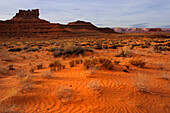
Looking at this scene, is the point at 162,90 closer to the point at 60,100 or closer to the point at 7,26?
the point at 60,100

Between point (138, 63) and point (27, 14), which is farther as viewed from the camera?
point (27, 14)

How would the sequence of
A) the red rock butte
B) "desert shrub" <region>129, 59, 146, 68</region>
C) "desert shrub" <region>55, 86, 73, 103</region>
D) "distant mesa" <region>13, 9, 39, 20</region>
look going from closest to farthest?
"desert shrub" <region>55, 86, 73, 103</region> < "desert shrub" <region>129, 59, 146, 68</region> < the red rock butte < "distant mesa" <region>13, 9, 39, 20</region>

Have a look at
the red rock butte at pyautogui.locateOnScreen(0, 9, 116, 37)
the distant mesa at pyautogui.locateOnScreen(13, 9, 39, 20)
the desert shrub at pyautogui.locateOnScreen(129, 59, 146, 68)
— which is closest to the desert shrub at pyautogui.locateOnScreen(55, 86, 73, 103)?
the desert shrub at pyautogui.locateOnScreen(129, 59, 146, 68)

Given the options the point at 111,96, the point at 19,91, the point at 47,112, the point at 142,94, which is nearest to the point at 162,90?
the point at 142,94

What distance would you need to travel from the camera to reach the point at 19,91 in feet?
14.6

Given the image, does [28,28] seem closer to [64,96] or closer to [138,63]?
[138,63]

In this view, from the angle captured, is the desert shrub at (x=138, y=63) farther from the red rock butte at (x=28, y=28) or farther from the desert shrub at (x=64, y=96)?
the red rock butte at (x=28, y=28)

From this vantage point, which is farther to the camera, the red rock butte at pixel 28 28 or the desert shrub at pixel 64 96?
the red rock butte at pixel 28 28

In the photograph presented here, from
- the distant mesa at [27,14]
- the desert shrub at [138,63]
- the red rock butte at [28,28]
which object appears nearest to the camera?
the desert shrub at [138,63]

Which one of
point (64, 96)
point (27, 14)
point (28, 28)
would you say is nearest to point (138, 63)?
point (64, 96)

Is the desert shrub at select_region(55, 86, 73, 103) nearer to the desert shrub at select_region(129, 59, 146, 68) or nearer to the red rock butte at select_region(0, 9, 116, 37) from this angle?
the desert shrub at select_region(129, 59, 146, 68)

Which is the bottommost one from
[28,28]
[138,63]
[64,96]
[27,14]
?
[64,96]

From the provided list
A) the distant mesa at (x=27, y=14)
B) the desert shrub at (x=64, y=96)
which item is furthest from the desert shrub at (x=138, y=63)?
the distant mesa at (x=27, y=14)

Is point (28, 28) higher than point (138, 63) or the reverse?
higher
